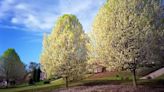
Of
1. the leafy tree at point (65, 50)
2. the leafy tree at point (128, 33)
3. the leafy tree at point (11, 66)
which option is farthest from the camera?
the leafy tree at point (11, 66)

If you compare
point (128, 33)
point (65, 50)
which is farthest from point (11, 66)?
point (128, 33)

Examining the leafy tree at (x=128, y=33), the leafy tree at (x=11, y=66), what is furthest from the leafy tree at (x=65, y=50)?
the leafy tree at (x=11, y=66)

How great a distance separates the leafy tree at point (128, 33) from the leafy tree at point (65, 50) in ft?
31.8

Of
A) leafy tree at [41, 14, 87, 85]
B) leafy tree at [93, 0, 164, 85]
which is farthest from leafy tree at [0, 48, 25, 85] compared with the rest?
leafy tree at [93, 0, 164, 85]

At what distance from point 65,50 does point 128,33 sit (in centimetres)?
1413

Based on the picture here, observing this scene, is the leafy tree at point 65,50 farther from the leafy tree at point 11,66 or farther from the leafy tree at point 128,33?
the leafy tree at point 11,66

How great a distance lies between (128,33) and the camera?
3288 cm

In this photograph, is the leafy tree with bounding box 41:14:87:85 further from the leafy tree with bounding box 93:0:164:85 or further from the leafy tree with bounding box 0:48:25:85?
the leafy tree with bounding box 0:48:25:85

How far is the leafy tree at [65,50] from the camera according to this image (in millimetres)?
44906

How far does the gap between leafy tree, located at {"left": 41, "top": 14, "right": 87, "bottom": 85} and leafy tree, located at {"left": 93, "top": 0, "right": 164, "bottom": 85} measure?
31.8 feet

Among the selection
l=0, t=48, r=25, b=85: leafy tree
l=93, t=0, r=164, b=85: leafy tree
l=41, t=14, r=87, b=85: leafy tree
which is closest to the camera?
l=93, t=0, r=164, b=85: leafy tree

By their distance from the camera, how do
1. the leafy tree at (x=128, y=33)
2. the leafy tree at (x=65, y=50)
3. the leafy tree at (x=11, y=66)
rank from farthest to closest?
1. the leafy tree at (x=11, y=66)
2. the leafy tree at (x=65, y=50)
3. the leafy tree at (x=128, y=33)

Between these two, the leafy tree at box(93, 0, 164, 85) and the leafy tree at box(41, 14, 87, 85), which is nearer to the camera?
the leafy tree at box(93, 0, 164, 85)

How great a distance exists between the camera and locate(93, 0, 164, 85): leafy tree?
32938 mm
